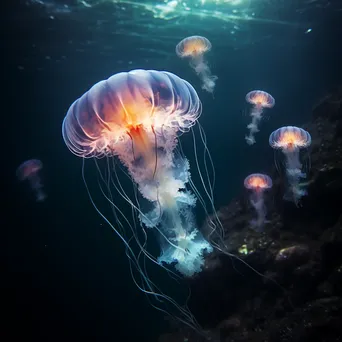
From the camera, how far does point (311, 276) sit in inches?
210

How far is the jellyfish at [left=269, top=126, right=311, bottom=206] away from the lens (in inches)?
247

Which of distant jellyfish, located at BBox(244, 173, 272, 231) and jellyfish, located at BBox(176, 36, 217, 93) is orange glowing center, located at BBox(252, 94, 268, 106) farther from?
distant jellyfish, located at BBox(244, 173, 272, 231)

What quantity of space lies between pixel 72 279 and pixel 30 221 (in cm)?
242

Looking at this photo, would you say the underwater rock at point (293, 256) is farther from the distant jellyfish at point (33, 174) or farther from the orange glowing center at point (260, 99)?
the distant jellyfish at point (33, 174)

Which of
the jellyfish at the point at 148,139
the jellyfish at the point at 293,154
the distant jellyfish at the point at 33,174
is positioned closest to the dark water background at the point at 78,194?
the distant jellyfish at the point at 33,174

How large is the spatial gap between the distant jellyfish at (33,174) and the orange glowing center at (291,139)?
290 inches

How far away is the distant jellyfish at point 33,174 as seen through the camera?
31.4 ft

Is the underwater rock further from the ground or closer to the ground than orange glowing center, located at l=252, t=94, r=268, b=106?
closer to the ground

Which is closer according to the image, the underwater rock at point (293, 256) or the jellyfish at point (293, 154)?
the underwater rock at point (293, 256)

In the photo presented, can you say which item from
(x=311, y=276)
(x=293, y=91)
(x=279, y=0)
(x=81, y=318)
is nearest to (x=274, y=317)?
(x=311, y=276)

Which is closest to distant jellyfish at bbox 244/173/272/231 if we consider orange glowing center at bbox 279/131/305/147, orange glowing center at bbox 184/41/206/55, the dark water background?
orange glowing center at bbox 279/131/305/147

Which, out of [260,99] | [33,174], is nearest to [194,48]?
[260,99]

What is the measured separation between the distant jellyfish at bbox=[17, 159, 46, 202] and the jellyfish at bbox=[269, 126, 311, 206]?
7209mm

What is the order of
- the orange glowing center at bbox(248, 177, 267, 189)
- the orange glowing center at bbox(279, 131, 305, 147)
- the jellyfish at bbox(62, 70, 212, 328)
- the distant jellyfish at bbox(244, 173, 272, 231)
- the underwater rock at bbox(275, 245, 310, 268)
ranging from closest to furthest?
the jellyfish at bbox(62, 70, 212, 328)
the underwater rock at bbox(275, 245, 310, 268)
the orange glowing center at bbox(279, 131, 305, 147)
the distant jellyfish at bbox(244, 173, 272, 231)
the orange glowing center at bbox(248, 177, 267, 189)
